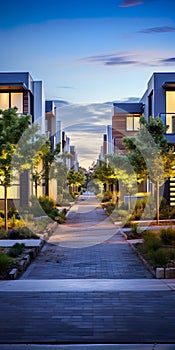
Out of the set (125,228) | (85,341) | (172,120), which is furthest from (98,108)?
(85,341)

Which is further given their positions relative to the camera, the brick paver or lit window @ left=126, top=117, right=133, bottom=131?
lit window @ left=126, top=117, right=133, bottom=131

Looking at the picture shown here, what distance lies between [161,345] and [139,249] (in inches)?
341

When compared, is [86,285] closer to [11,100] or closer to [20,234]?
[20,234]

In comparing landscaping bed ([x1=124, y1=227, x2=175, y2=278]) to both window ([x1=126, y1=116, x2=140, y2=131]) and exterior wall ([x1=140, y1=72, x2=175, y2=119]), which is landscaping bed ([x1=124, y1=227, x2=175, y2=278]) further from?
window ([x1=126, y1=116, x2=140, y2=131])

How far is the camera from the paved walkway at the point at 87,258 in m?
11.0

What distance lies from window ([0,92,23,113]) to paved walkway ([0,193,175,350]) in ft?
52.6

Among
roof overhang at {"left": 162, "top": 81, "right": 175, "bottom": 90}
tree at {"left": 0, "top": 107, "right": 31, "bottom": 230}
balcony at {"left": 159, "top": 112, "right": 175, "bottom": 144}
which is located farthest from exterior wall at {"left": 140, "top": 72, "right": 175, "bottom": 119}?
tree at {"left": 0, "top": 107, "right": 31, "bottom": 230}

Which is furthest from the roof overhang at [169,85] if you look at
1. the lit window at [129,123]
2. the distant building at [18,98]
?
the lit window at [129,123]

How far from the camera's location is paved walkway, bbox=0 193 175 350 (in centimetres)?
560

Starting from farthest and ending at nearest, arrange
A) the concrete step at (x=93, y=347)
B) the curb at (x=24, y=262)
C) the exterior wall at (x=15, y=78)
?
the exterior wall at (x=15, y=78), the curb at (x=24, y=262), the concrete step at (x=93, y=347)

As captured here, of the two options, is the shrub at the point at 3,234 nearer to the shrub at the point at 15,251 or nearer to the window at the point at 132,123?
the shrub at the point at 15,251

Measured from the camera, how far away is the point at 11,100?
27.1 meters

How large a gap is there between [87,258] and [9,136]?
6.56 meters

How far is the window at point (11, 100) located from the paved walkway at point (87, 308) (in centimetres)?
1605
